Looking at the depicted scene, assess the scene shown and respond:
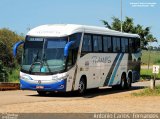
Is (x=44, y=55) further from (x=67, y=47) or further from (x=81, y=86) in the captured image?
(x=81, y=86)

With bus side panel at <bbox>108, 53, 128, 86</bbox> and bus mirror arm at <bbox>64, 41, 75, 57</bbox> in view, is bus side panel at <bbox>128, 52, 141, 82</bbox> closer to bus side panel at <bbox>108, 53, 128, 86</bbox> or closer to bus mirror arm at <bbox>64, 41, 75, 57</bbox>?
bus side panel at <bbox>108, 53, 128, 86</bbox>

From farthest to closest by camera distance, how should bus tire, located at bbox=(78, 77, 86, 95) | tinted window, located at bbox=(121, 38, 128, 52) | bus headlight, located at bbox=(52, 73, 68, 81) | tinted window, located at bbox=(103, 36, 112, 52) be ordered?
tinted window, located at bbox=(121, 38, 128, 52), tinted window, located at bbox=(103, 36, 112, 52), bus tire, located at bbox=(78, 77, 86, 95), bus headlight, located at bbox=(52, 73, 68, 81)

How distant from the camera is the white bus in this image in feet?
72.5

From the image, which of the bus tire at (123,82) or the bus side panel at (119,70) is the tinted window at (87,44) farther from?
the bus tire at (123,82)

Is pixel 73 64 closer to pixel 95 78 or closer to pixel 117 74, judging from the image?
pixel 95 78

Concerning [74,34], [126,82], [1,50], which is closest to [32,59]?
[74,34]

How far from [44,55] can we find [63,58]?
904 mm

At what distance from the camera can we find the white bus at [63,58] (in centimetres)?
2209

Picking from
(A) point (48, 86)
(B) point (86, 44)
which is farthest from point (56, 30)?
(A) point (48, 86)

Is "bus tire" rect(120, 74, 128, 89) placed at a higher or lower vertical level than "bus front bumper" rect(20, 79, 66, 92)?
lower

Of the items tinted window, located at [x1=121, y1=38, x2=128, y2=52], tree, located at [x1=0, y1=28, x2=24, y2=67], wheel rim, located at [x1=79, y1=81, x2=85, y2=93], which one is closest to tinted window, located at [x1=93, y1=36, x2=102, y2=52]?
wheel rim, located at [x1=79, y1=81, x2=85, y2=93]

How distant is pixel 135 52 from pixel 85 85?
8316 mm

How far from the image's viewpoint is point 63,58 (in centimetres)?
2203

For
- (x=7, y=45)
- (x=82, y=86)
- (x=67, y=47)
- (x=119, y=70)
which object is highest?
(x=7, y=45)
